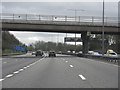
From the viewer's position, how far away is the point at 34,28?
52.1 meters

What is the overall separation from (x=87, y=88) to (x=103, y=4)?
34269 millimetres

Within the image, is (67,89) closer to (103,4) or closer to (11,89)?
(11,89)

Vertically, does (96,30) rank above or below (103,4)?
below

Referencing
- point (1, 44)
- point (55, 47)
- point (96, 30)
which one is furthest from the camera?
point (55, 47)

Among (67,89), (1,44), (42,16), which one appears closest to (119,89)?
(67,89)

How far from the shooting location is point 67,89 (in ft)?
34.0

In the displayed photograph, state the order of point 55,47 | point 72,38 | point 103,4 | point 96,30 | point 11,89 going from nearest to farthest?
point 11,89 → point 103,4 → point 96,30 → point 72,38 → point 55,47

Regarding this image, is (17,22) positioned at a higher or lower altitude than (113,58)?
higher

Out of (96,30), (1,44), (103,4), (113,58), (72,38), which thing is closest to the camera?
(113,58)

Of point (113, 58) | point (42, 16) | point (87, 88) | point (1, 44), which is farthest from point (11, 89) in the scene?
point (1, 44)

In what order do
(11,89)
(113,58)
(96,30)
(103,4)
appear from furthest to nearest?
1. (96,30)
2. (103,4)
3. (113,58)
4. (11,89)

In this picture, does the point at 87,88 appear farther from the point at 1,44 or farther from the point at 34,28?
the point at 1,44

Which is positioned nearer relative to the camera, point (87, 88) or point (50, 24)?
point (87, 88)

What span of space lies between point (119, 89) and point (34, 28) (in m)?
42.4
